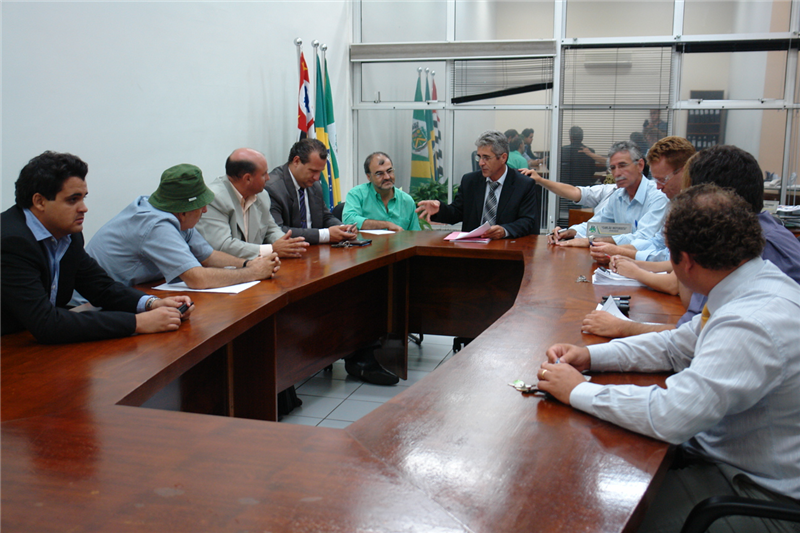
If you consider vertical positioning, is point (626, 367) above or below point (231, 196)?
below

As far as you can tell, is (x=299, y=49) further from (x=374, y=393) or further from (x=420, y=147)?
(x=374, y=393)

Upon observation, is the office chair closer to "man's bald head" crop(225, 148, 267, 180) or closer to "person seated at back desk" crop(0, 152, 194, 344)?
"person seated at back desk" crop(0, 152, 194, 344)

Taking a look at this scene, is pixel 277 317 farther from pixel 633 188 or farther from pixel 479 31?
pixel 479 31

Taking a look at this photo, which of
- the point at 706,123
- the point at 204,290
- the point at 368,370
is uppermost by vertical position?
the point at 706,123

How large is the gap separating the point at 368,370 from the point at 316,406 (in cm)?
49

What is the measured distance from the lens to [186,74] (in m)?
4.54

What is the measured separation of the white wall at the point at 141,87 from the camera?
321cm

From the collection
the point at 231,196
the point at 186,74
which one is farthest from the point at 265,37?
the point at 231,196

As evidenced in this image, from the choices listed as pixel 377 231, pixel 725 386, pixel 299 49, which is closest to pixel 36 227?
pixel 725 386

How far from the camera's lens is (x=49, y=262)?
2.11 metres

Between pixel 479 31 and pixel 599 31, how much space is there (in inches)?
52.1

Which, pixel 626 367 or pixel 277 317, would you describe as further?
pixel 277 317

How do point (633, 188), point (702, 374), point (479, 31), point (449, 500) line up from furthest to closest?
point (479, 31) < point (633, 188) < point (702, 374) < point (449, 500)

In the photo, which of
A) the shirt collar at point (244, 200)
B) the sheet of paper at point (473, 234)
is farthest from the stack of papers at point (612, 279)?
the shirt collar at point (244, 200)
